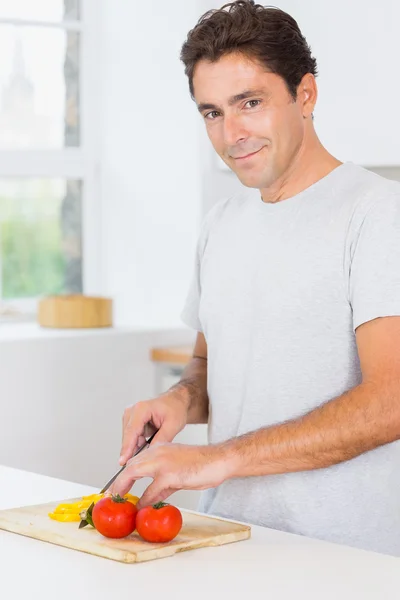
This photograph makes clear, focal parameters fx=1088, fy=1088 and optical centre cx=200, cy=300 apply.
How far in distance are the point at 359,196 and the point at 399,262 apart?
0.50ft

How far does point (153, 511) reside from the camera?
1.43 meters

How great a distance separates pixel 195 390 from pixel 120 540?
0.58 metres

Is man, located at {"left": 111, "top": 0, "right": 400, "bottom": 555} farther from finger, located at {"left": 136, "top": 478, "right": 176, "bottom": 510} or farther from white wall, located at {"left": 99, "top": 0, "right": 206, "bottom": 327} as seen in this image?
white wall, located at {"left": 99, "top": 0, "right": 206, "bottom": 327}

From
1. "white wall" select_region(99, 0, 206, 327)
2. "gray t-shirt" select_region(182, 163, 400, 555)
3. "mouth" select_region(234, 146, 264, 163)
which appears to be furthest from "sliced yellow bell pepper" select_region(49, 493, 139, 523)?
"white wall" select_region(99, 0, 206, 327)

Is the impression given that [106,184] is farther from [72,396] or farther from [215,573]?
[215,573]

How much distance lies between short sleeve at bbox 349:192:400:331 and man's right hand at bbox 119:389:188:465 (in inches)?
15.0

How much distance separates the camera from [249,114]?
172 cm

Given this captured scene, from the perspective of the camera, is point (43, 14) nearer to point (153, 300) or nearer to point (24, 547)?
point (153, 300)

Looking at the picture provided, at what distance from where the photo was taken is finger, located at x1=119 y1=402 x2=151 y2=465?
1.75m

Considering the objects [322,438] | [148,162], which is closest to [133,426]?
[322,438]

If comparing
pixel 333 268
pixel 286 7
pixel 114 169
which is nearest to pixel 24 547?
pixel 333 268

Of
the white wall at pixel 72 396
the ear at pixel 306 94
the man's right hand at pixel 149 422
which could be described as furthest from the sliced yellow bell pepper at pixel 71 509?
the white wall at pixel 72 396

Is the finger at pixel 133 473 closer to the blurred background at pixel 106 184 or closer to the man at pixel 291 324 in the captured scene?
the man at pixel 291 324

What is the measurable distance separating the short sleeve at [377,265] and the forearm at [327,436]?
119 mm
